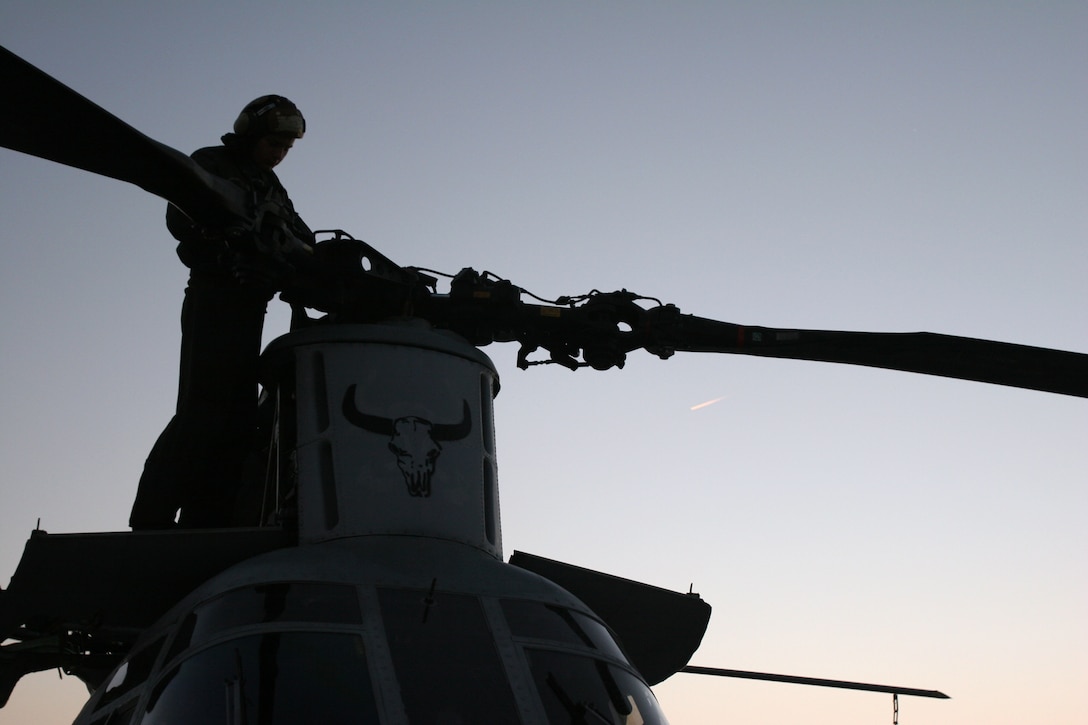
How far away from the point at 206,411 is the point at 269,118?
1957 mm

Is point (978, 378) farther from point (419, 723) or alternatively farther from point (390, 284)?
point (419, 723)

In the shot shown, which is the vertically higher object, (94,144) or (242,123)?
(242,123)

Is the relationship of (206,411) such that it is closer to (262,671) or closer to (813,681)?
(262,671)

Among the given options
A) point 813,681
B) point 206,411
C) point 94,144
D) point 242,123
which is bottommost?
point 813,681

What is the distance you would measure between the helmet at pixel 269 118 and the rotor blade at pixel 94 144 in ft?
2.56

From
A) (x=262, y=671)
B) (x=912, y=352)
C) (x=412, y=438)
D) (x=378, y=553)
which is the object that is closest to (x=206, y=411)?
(x=412, y=438)

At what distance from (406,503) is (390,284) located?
5.30 feet

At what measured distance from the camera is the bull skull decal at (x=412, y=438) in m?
7.23

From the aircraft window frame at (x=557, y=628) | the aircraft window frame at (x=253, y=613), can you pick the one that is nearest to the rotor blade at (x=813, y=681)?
the aircraft window frame at (x=557, y=628)

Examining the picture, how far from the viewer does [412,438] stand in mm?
7379

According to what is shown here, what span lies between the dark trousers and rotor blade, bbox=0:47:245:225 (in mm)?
699

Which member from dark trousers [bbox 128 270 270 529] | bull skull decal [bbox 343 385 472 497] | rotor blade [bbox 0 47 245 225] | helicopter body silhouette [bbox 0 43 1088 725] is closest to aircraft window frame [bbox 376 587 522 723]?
helicopter body silhouette [bbox 0 43 1088 725]

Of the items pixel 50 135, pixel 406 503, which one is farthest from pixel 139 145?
pixel 406 503

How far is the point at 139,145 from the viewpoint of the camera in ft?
21.8
